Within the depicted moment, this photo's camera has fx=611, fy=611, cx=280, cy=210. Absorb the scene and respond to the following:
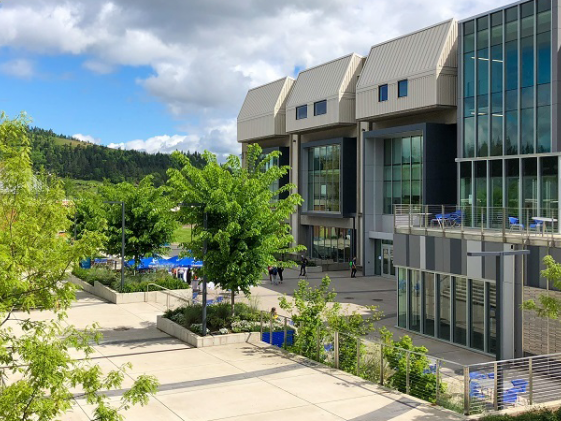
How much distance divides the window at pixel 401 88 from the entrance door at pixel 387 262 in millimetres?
10929

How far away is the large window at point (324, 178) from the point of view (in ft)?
160

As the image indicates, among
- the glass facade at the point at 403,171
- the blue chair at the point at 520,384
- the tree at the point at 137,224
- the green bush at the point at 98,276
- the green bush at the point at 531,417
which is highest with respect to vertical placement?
the glass facade at the point at 403,171

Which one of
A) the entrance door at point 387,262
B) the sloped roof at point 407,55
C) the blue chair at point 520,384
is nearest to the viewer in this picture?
the blue chair at point 520,384

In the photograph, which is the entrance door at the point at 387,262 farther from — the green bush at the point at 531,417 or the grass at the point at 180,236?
the green bush at the point at 531,417

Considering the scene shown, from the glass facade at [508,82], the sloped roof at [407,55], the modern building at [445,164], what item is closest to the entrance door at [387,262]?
the modern building at [445,164]

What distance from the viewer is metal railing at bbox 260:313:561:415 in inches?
555

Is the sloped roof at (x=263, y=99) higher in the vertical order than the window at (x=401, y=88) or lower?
higher

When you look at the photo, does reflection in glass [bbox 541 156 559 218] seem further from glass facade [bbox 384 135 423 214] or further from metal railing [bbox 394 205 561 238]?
glass facade [bbox 384 135 423 214]

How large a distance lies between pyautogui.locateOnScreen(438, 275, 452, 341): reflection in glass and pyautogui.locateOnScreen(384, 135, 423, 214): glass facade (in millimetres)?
15864

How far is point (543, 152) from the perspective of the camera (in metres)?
30.0

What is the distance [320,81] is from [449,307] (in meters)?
29.7

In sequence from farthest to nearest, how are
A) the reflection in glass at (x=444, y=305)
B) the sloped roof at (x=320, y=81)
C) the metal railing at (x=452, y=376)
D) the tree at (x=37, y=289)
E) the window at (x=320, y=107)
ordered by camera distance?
the window at (x=320, y=107), the sloped roof at (x=320, y=81), the reflection in glass at (x=444, y=305), the metal railing at (x=452, y=376), the tree at (x=37, y=289)

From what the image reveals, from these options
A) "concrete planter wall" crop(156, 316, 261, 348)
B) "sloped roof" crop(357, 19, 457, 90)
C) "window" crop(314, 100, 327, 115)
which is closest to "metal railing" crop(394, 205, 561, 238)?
"concrete planter wall" crop(156, 316, 261, 348)

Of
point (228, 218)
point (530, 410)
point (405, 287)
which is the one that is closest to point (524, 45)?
point (405, 287)
